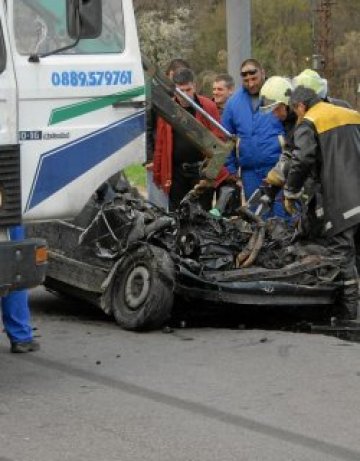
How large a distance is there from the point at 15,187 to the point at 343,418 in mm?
2213

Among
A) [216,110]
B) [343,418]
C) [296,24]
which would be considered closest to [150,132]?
[216,110]

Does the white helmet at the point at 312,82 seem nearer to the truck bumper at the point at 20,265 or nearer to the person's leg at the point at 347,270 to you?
the person's leg at the point at 347,270

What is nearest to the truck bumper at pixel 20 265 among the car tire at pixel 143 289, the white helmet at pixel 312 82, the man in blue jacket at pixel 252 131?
the car tire at pixel 143 289

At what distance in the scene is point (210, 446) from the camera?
5.35 m

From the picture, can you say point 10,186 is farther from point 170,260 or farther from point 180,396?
point 170,260

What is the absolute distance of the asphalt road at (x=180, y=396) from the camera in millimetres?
5344

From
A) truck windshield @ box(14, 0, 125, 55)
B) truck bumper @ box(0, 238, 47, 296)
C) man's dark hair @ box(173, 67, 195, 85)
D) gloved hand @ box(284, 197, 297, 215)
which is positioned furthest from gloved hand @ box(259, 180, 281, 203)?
truck bumper @ box(0, 238, 47, 296)

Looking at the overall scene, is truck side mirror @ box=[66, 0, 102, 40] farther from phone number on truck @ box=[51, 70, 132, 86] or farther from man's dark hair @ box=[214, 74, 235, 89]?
man's dark hair @ box=[214, 74, 235, 89]

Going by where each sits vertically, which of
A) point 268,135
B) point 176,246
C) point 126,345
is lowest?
point 126,345

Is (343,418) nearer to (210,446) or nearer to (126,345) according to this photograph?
(210,446)

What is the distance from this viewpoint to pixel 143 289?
7.93 meters

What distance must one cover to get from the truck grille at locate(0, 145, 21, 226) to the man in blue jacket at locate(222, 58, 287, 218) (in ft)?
13.7

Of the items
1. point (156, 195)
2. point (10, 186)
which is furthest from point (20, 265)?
point (156, 195)

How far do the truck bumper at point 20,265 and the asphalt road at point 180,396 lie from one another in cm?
66
